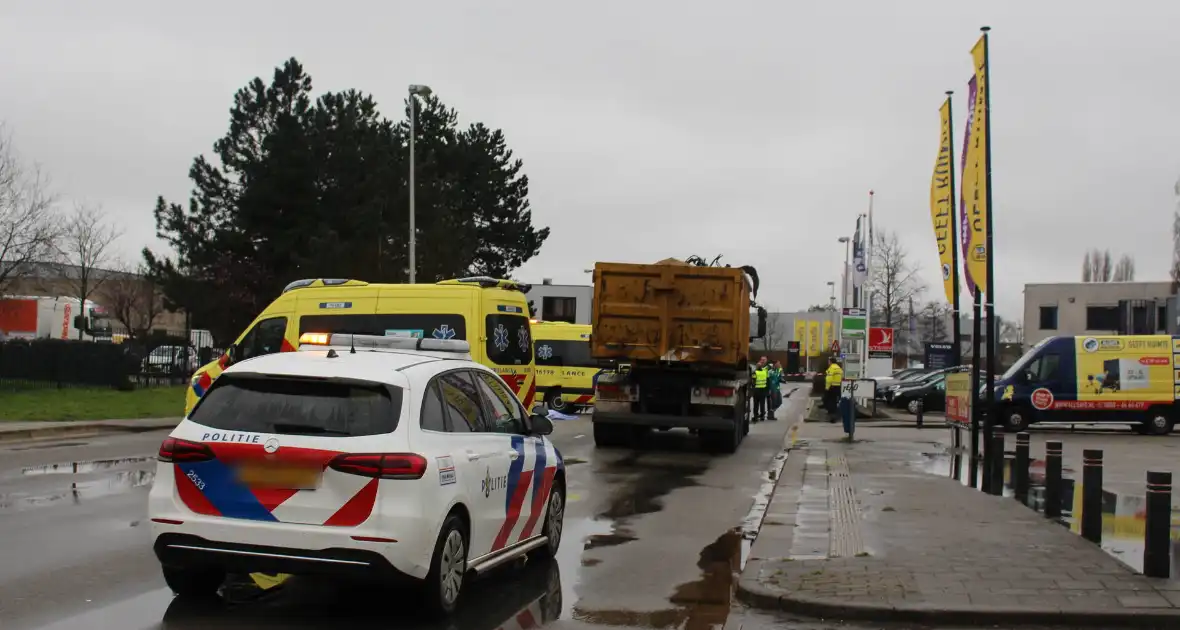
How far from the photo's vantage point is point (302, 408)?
6.59 meters

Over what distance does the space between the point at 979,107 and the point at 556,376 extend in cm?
1809

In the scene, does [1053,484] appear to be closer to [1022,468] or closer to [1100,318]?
[1022,468]

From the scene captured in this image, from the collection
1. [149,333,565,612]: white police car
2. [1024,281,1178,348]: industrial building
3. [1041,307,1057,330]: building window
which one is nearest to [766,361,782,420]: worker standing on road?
[149,333,565,612]: white police car

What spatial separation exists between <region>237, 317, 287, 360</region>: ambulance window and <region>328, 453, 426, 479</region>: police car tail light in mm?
10881

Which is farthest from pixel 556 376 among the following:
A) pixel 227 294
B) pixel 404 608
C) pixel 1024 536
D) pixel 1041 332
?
pixel 1041 332

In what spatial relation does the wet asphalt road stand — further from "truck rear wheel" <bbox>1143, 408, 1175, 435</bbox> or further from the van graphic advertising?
"truck rear wheel" <bbox>1143, 408, 1175, 435</bbox>

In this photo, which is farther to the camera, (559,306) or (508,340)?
(559,306)

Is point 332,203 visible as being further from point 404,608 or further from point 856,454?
point 404,608

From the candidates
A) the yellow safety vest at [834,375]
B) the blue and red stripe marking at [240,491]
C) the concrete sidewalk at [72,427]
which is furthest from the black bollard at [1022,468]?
the yellow safety vest at [834,375]

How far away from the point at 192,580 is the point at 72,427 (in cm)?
1613

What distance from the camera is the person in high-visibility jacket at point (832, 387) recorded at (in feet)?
97.1

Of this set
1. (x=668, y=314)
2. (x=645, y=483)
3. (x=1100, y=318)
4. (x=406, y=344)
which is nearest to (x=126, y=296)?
(x=668, y=314)

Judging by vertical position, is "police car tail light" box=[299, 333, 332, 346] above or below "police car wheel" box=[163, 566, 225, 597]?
above

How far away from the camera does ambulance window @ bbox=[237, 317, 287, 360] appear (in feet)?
54.9
